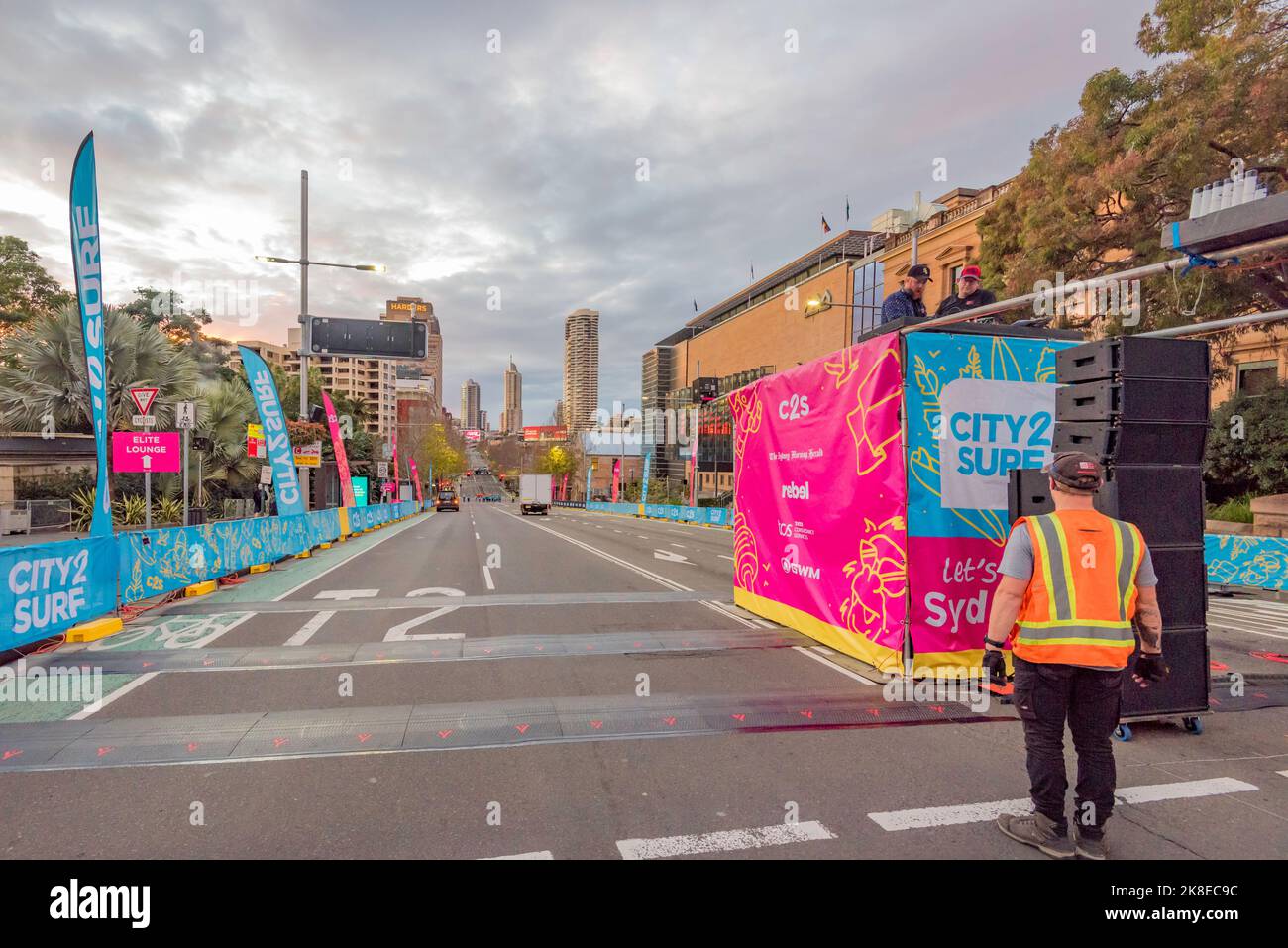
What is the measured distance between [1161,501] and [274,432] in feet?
62.3

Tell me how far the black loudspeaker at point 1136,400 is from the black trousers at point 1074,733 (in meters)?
2.06

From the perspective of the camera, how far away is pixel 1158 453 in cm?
495

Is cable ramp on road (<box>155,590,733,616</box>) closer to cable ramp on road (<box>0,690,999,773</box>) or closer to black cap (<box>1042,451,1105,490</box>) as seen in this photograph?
cable ramp on road (<box>0,690,999,773</box>)

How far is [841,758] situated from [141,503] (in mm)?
24233

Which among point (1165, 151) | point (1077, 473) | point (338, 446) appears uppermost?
point (1165, 151)

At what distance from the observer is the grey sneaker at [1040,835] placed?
346 centimetres

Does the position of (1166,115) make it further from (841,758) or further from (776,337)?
(776,337)

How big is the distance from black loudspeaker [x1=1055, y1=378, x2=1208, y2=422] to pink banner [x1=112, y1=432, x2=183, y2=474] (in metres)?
13.0

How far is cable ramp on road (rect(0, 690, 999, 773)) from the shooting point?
15.8 feet

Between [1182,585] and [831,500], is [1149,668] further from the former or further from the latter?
[831,500]

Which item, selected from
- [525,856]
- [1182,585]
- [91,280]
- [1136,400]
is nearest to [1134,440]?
[1136,400]

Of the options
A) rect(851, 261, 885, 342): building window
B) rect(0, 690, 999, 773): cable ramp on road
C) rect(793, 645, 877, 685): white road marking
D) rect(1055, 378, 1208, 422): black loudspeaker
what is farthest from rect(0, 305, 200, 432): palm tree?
rect(851, 261, 885, 342): building window

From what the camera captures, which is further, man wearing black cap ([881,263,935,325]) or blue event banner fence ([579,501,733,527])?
blue event banner fence ([579,501,733,527])

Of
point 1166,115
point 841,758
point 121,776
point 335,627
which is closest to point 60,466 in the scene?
point 335,627
